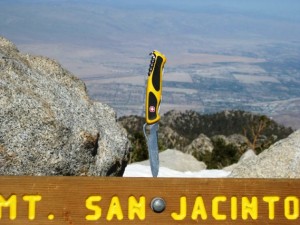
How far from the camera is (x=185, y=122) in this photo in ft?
213

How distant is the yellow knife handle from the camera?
6055mm

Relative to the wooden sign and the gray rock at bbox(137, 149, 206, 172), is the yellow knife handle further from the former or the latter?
the gray rock at bbox(137, 149, 206, 172)

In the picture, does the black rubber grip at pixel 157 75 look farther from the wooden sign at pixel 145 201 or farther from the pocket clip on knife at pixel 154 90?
the wooden sign at pixel 145 201

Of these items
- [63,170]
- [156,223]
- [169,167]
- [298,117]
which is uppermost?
[156,223]

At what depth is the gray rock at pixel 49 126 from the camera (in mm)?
6984

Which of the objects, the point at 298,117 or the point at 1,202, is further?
the point at 298,117

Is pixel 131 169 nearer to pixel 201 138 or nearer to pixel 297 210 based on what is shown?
pixel 297 210

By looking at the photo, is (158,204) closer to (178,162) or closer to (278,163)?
(278,163)

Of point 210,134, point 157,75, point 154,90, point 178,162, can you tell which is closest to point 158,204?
point 154,90

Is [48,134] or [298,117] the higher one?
[48,134]

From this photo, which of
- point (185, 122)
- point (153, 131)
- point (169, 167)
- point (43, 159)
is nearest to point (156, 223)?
point (153, 131)

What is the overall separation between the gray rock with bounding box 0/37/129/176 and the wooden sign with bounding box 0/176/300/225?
243 cm

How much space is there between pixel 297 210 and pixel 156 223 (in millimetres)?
898

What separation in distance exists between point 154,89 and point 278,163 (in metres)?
4.83
